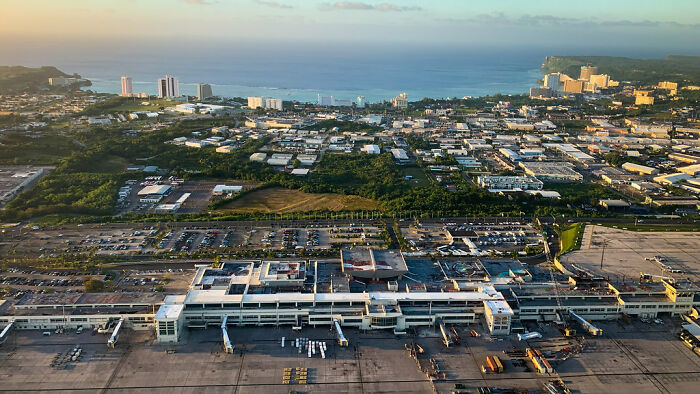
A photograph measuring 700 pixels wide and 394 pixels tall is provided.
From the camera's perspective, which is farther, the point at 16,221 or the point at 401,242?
the point at 16,221

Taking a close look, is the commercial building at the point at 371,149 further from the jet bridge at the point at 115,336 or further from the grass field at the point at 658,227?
the jet bridge at the point at 115,336

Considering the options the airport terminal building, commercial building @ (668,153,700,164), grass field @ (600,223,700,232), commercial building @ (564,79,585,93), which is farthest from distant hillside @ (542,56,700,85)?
the airport terminal building

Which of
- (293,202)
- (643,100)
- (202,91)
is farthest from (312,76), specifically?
(293,202)

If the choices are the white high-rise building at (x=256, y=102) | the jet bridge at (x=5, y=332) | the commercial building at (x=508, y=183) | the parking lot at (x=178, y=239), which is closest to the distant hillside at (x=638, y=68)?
the commercial building at (x=508, y=183)

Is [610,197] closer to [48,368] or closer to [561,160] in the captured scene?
[561,160]

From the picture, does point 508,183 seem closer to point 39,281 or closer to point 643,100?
point 39,281

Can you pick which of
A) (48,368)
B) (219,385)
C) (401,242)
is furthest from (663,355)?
(48,368)
